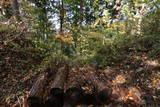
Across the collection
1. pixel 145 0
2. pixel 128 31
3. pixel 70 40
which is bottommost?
pixel 70 40

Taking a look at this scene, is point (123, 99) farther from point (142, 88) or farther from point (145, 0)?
point (145, 0)

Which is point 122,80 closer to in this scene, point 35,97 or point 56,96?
point 56,96

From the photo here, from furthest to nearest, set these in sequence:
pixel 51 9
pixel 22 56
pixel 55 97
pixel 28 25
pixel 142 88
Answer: pixel 51 9
pixel 28 25
pixel 22 56
pixel 142 88
pixel 55 97

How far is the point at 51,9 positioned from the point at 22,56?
25.8 feet

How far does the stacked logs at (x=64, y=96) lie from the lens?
321 cm

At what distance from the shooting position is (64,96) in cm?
340

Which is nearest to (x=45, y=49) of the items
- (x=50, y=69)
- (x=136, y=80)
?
(x=50, y=69)

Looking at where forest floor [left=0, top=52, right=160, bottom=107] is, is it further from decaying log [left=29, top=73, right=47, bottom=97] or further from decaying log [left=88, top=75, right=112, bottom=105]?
decaying log [left=29, top=73, right=47, bottom=97]

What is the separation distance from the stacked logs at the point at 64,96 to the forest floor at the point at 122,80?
0.78 feet

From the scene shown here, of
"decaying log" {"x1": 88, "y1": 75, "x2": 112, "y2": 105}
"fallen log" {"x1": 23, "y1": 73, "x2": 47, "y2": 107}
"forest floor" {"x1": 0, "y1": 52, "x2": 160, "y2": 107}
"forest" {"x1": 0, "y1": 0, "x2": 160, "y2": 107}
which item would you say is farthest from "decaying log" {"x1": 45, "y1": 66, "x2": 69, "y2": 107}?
"decaying log" {"x1": 88, "y1": 75, "x2": 112, "y2": 105}

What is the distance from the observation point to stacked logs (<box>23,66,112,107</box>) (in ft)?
10.5

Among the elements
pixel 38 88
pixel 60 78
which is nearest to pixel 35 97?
pixel 38 88

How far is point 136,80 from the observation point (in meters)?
4.07

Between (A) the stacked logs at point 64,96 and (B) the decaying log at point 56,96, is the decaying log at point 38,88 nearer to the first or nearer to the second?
(A) the stacked logs at point 64,96
